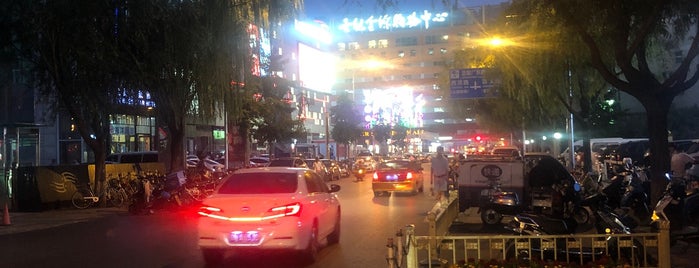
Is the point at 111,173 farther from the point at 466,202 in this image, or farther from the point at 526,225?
the point at 526,225

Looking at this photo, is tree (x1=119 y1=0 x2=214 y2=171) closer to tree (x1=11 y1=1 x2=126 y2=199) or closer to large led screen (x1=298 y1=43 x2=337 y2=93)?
tree (x1=11 y1=1 x2=126 y2=199)

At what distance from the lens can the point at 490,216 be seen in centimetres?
1439

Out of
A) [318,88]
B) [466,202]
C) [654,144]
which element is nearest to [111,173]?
[466,202]

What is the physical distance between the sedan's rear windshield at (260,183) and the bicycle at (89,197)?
42.9 ft

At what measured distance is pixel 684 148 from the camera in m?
26.8

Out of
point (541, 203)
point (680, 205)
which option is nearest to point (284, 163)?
point (541, 203)

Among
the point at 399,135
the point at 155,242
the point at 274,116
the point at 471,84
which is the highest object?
the point at 471,84

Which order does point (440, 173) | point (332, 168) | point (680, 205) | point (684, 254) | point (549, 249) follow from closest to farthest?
1. point (549, 249)
2. point (684, 254)
3. point (680, 205)
4. point (440, 173)
5. point (332, 168)

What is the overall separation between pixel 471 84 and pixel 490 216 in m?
14.9

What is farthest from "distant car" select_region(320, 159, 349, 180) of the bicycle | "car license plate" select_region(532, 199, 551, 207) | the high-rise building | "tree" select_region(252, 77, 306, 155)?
the high-rise building

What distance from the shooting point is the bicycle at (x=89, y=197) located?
21.5m

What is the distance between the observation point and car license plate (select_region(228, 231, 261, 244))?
943 cm

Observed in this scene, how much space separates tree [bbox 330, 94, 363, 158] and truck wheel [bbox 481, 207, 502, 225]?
47.6 meters

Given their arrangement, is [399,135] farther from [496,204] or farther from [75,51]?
[496,204]
